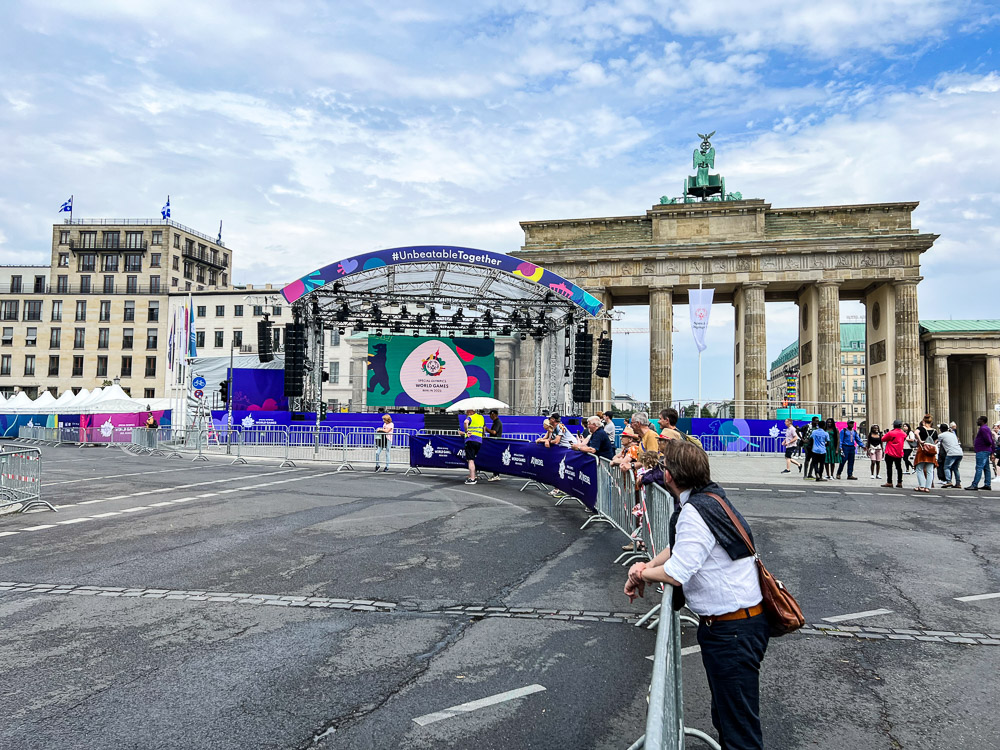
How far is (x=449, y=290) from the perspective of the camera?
94.0ft

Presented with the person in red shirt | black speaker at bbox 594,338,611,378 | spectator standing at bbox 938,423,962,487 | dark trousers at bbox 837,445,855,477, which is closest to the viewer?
the person in red shirt

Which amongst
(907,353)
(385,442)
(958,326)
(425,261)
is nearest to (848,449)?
(385,442)

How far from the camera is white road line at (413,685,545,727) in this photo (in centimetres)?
386

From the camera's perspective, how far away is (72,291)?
7869 cm

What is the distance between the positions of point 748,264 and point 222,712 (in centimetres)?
4656

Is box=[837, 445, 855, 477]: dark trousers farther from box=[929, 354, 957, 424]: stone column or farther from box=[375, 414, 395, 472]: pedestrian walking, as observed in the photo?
box=[929, 354, 957, 424]: stone column

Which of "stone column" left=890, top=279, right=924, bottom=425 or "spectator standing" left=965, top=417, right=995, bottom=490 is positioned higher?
"stone column" left=890, top=279, right=924, bottom=425

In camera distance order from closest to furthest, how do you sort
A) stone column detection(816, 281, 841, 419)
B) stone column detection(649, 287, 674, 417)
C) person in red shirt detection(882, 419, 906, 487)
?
Answer: person in red shirt detection(882, 419, 906, 487)
stone column detection(816, 281, 841, 419)
stone column detection(649, 287, 674, 417)

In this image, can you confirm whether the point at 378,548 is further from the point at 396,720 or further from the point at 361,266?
the point at 361,266

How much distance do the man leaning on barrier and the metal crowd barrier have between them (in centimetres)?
1196

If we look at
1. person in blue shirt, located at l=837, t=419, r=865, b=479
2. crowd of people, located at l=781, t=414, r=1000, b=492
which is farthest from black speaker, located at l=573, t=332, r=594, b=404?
person in blue shirt, located at l=837, t=419, r=865, b=479

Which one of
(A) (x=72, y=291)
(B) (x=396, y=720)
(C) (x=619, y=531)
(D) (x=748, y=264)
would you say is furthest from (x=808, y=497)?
(A) (x=72, y=291)

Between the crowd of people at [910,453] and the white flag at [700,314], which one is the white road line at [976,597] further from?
the white flag at [700,314]

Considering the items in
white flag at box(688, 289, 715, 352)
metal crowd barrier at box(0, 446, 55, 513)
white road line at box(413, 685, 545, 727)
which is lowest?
white road line at box(413, 685, 545, 727)
